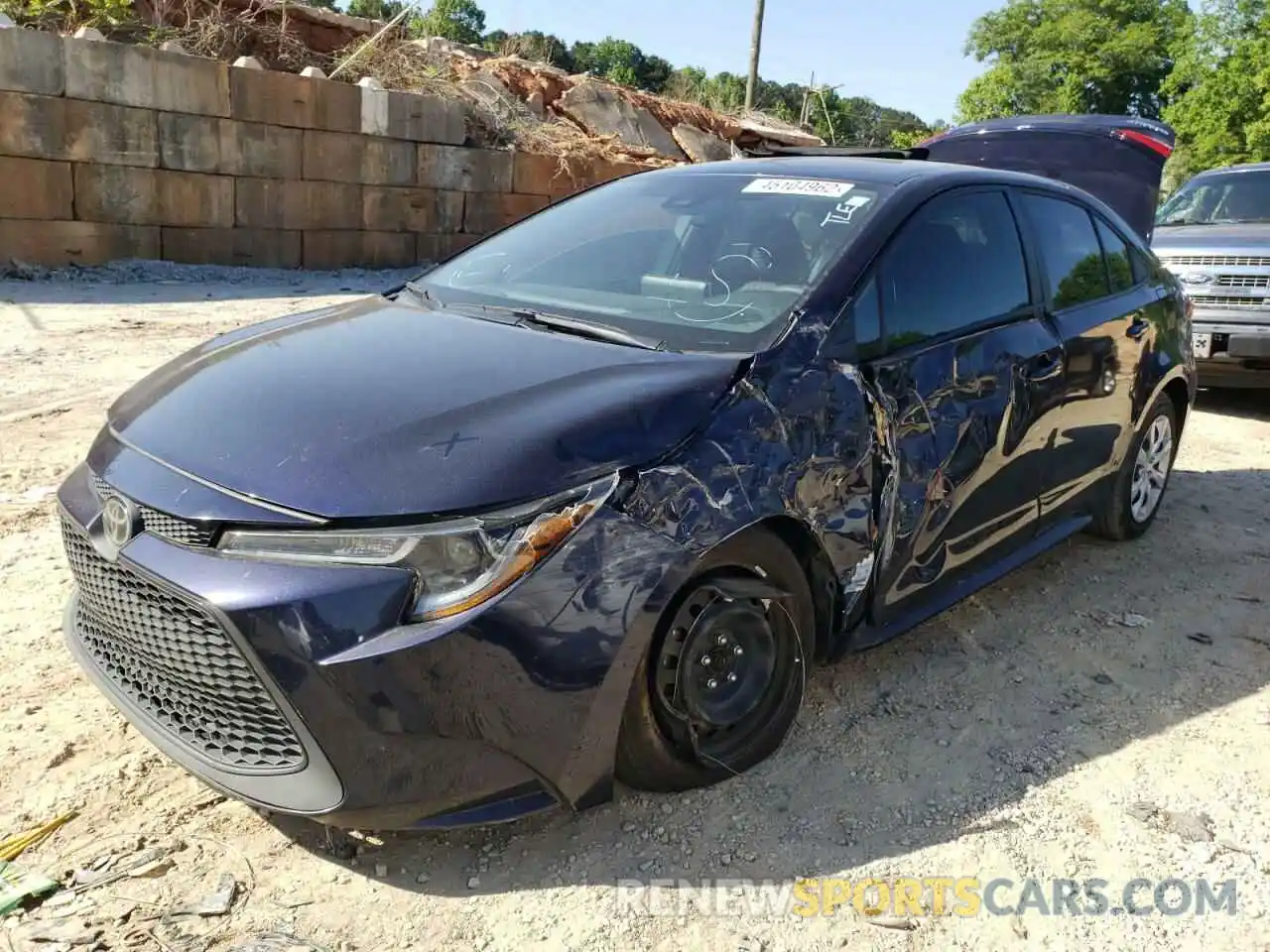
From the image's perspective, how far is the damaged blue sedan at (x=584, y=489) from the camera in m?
2.09

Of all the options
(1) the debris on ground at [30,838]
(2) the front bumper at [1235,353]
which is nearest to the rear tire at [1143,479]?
(2) the front bumper at [1235,353]

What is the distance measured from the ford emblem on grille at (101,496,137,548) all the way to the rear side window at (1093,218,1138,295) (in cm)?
374

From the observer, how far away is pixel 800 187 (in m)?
3.36

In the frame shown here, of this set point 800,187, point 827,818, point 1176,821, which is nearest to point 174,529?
point 827,818

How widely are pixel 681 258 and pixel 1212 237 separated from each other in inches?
248

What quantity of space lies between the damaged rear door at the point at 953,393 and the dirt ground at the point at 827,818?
388 mm

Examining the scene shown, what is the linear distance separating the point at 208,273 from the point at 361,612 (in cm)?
990

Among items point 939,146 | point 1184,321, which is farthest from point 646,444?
point 939,146

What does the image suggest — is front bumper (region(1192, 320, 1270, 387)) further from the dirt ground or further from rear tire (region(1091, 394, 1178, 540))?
the dirt ground

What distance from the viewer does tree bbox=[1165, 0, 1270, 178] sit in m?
31.5

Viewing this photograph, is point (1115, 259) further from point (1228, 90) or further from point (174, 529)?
point (1228, 90)

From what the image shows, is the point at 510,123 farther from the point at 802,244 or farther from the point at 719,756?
the point at 719,756

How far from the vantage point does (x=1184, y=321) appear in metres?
4.90

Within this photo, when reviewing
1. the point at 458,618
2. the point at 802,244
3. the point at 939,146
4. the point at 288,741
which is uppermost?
the point at 939,146
